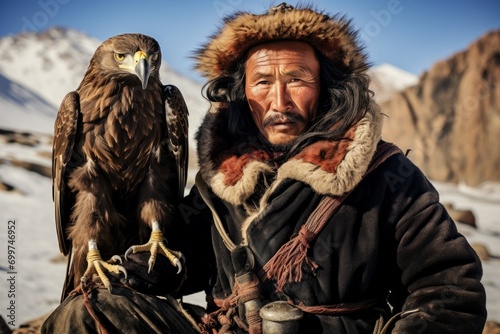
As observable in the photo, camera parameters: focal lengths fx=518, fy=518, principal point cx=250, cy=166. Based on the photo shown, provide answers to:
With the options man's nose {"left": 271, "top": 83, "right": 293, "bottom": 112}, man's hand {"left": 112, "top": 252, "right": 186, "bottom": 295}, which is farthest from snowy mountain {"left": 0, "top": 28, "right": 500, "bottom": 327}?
man's hand {"left": 112, "top": 252, "right": 186, "bottom": 295}

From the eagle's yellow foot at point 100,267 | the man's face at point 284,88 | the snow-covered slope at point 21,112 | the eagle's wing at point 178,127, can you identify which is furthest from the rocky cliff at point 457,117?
the eagle's yellow foot at point 100,267

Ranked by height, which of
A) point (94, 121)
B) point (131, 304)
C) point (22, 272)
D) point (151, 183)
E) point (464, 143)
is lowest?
point (464, 143)

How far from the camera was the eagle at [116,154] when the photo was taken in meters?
2.54

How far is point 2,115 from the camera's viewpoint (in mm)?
19594

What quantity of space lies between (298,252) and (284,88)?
733 millimetres

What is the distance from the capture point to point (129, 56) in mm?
2559

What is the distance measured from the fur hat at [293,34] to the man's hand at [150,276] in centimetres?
102

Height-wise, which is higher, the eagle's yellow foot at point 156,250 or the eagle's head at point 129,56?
the eagle's head at point 129,56

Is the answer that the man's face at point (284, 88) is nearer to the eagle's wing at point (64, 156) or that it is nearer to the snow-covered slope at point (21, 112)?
the eagle's wing at point (64, 156)

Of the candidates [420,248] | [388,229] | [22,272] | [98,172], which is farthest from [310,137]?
[22,272]

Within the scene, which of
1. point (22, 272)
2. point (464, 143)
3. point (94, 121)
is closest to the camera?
point (94, 121)

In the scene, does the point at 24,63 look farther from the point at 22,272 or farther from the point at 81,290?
the point at 81,290

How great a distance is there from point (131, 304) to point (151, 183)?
0.77m

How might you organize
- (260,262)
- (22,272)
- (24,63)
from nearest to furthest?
(260,262)
(22,272)
(24,63)
